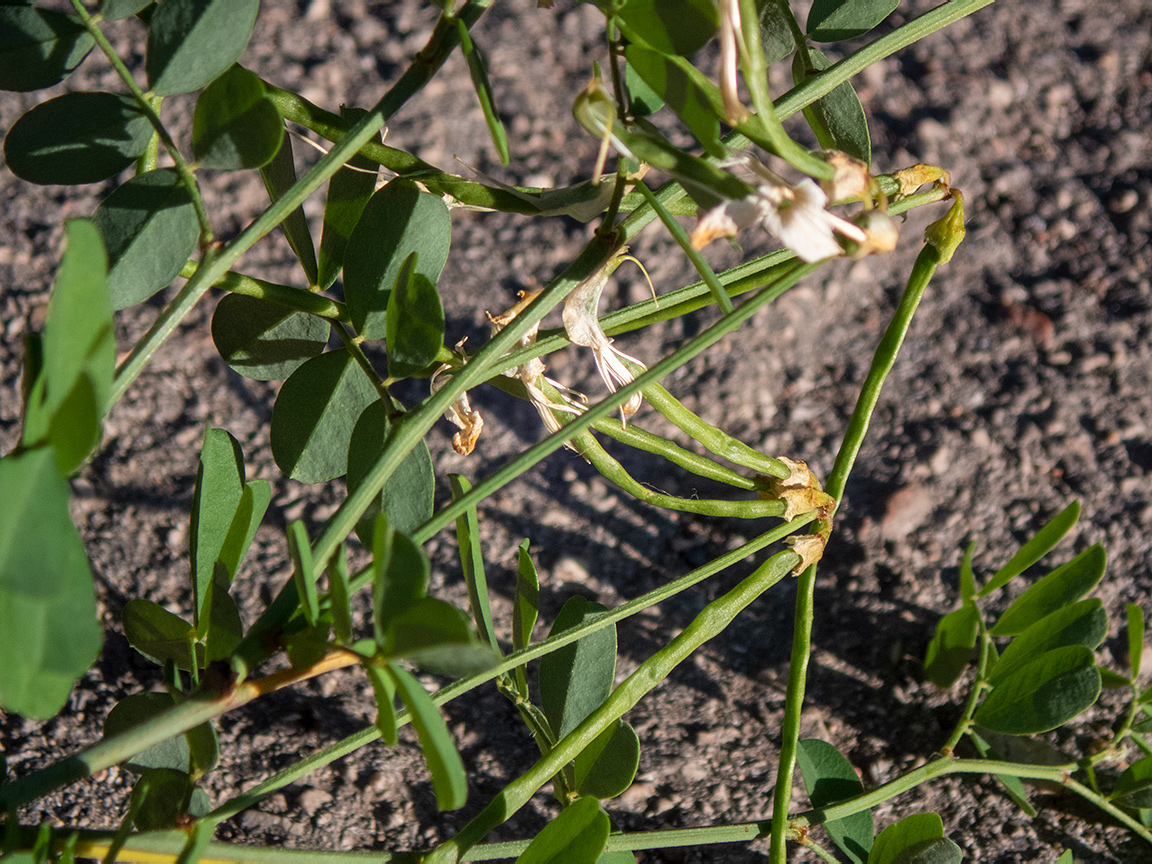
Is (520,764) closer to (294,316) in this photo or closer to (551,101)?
(294,316)

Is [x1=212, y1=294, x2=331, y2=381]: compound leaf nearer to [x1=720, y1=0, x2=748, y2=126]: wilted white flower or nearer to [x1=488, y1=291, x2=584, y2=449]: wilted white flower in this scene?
[x1=488, y1=291, x2=584, y2=449]: wilted white flower

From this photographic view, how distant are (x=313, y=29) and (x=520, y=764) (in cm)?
74

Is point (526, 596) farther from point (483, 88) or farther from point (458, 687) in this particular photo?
point (483, 88)

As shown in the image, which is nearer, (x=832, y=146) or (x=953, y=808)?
(x=832, y=146)

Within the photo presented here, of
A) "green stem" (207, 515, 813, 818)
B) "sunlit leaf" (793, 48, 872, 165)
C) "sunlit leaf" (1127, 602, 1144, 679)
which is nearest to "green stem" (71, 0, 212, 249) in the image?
"green stem" (207, 515, 813, 818)

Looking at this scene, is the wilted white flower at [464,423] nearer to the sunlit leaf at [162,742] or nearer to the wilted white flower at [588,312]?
the wilted white flower at [588,312]

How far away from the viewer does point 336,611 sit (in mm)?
309

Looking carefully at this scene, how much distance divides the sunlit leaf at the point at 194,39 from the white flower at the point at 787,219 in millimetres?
204

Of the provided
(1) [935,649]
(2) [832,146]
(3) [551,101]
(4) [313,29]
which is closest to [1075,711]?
(1) [935,649]

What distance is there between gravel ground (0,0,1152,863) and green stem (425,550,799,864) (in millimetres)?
210

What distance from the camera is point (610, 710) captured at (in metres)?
0.43

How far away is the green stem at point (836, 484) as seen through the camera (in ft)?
1.58

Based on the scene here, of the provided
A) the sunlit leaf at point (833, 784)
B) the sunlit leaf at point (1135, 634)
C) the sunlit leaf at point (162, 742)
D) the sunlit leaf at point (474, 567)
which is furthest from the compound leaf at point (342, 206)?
the sunlit leaf at point (1135, 634)

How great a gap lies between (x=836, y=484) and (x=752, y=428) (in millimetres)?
241
